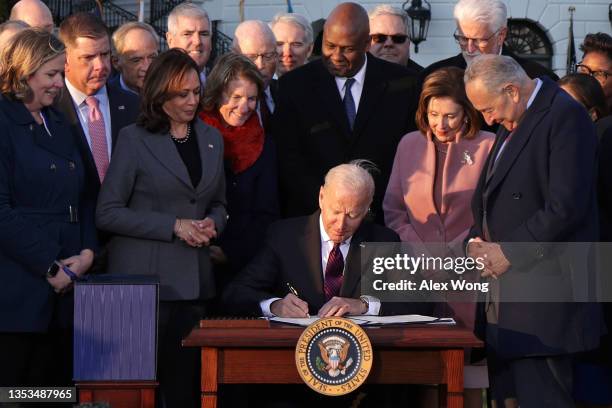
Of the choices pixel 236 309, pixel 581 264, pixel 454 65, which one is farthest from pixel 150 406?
pixel 454 65

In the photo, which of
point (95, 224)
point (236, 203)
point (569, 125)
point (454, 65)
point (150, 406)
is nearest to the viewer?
point (150, 406)

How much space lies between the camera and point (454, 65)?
715 cm

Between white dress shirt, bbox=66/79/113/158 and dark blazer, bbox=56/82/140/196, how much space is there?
0.02 metres

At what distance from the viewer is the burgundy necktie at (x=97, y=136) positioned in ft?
20.9

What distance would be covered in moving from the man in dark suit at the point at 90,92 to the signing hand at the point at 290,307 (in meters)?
1.15

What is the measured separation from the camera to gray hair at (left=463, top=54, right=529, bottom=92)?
18.8 ft

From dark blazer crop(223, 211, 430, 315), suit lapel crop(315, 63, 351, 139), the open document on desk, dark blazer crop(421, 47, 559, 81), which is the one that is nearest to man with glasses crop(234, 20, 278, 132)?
suit lapel crop(315, 63, 351, 139)

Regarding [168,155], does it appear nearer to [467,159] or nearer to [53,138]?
[53,138]

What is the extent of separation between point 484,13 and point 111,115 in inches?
78.5

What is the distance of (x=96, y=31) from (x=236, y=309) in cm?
153

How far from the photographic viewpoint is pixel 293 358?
5.05 m

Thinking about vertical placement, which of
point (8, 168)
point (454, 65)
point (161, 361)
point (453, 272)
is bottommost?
point (161, 361)

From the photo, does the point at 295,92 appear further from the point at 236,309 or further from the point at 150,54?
the point at 236,309

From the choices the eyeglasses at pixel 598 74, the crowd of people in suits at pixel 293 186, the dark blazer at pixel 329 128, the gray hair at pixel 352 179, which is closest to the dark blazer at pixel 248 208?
the crowd of people in suits at pixel 293 186
